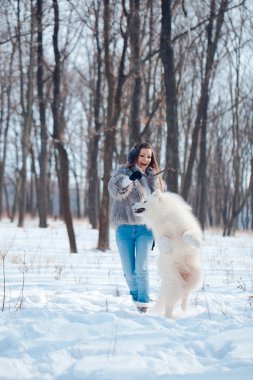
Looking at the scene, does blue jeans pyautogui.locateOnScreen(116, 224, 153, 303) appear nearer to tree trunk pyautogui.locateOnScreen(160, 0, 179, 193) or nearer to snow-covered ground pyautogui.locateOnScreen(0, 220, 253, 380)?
snow-covered ground pyautogui.locateOnScreen(0, 220, 253, 380)

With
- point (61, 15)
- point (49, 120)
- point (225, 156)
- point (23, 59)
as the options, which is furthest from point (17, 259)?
point (225, 156)

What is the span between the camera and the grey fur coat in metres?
5.46

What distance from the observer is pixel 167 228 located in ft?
16.8

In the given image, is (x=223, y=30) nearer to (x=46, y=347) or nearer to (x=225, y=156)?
(x=46, y=347)

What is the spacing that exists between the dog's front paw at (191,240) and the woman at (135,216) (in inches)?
28.4

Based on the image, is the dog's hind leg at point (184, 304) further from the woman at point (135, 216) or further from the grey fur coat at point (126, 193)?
the grey fur coat at point (126, 193)

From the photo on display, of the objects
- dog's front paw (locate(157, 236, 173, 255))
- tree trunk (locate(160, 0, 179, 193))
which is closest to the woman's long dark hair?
dog's front paw (locate(157, 236, 173, 255))

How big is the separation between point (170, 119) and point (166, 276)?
722 centimetres

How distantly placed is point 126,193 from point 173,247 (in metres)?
0.90

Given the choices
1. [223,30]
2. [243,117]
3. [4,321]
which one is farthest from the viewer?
[243,117]

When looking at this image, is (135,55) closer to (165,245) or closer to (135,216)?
(135,216)

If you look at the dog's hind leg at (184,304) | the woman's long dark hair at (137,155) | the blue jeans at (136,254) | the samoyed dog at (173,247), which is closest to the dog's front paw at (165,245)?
the samoyed dog at (173,247)

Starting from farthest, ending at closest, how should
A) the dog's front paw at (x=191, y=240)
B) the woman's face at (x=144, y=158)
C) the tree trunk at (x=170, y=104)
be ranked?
the tree trunk at (x=170, y=104) < the woman's face at (x=144, y=158) < the dog's front paw at (x=191, y=240)

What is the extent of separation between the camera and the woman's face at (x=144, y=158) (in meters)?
5.55
